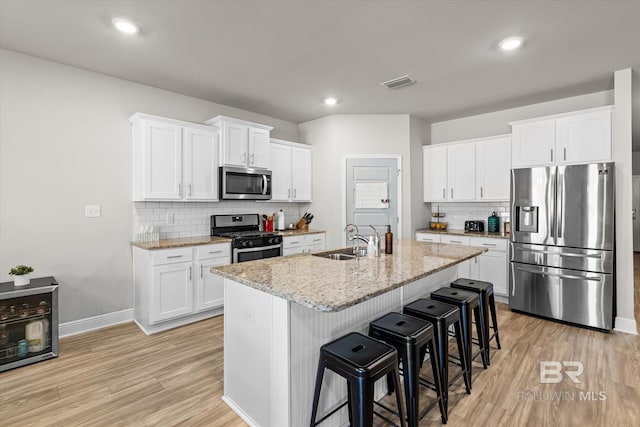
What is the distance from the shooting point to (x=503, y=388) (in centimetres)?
231

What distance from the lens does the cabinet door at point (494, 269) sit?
4230 mm

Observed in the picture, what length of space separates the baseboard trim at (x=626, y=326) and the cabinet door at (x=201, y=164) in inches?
185

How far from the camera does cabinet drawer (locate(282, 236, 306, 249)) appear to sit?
14.4 feet

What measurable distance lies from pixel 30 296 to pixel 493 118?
5.88 m

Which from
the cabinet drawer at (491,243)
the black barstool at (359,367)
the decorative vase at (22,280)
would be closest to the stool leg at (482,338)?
the black barstool at (359,367)

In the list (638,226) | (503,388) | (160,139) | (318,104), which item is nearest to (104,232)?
(160,139)

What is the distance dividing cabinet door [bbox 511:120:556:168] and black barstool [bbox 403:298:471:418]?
9.13ft

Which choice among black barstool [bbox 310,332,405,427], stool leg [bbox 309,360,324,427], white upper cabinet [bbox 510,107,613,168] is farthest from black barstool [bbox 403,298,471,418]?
white upper cabinet [bbox 510,107,613,168]

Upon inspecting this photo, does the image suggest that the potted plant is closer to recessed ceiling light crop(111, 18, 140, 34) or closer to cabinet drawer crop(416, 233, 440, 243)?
recessed ceiling light crop(111, 18, 140, 34)

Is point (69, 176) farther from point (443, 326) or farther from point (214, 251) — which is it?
point (443, 326)

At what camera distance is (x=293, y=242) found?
4.52 meters

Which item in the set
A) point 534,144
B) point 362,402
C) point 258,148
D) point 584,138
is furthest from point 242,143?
point 584,138

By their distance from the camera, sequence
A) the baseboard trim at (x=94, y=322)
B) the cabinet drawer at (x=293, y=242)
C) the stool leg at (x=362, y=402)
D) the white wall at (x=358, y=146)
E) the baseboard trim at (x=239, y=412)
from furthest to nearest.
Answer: the white wall at (x=358, y=146) → the cabinet drawer at (x=293, y=242) → the baseboard trim at (x=94, y=322) → the baseboard trim at (x=239, y=412) → the stool leg at (x=362, y=402)

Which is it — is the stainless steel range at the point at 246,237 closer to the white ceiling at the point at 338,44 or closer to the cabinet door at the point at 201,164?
the cabinet door at the point at 201,164
